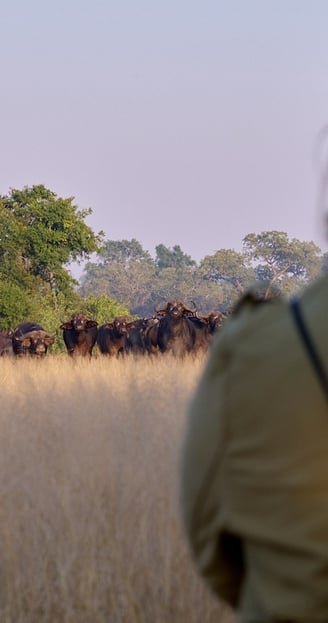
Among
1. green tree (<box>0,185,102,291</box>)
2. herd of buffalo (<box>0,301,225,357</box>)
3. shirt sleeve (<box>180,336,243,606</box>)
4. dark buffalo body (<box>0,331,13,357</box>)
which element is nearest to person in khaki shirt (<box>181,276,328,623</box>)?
shirt sleeve (<box>180,336,243,606</box>)

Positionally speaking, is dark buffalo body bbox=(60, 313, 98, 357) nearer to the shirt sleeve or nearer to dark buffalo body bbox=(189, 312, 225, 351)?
dark buffalo body bbox=(189, 312, 225, 351)

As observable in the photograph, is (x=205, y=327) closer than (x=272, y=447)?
No

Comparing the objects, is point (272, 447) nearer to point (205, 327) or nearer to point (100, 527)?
point (100, 527)

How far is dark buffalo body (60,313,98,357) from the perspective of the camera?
32.0 m

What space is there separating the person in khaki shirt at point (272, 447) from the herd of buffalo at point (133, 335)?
2496 centimetres

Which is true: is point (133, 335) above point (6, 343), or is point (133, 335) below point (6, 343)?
below

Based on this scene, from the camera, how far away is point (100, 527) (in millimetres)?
5301

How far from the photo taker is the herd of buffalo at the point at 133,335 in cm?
2803

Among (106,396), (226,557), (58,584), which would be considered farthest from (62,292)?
(226,557)

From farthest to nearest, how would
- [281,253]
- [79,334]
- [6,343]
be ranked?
[281,253]
[6,343]
[79,334]

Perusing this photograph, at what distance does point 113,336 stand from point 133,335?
58.3 inches

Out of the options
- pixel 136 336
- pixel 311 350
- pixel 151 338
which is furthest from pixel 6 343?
pixel 311 350

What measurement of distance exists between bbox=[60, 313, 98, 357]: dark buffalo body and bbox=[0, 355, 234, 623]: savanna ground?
25286mm

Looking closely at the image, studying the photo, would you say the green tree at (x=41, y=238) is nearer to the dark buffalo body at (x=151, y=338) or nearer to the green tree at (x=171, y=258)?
the dark buffalo body at (x=151, y=338)
